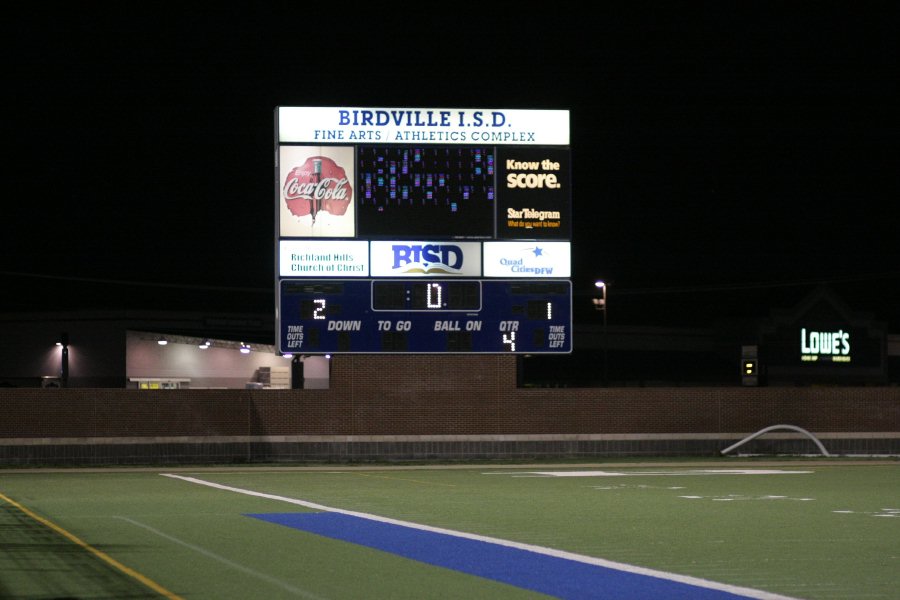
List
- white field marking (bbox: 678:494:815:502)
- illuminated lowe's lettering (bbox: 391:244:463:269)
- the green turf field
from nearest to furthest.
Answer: the green turf field
white field marking (bbox: 678:494:815:502)
illuminated lowe's lettering (bbox: 391:244:463:269)

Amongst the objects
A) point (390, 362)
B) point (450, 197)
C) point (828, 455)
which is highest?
point (450, 197)

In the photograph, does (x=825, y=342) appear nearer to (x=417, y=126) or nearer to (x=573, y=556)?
(x=417, y=126)

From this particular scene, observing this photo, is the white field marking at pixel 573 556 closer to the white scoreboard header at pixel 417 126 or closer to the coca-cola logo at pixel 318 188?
the coca-cola logo at pixel 318 188

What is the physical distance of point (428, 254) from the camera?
107 ft

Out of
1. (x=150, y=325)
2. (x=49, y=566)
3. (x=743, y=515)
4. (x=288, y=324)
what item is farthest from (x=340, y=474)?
(x=150, y=325)

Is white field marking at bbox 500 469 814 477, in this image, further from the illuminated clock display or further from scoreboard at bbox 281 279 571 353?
the illuminated clock display

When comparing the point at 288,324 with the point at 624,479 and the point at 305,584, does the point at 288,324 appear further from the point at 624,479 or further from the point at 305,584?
the point at 305,584

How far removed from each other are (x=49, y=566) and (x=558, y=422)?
2498 cm

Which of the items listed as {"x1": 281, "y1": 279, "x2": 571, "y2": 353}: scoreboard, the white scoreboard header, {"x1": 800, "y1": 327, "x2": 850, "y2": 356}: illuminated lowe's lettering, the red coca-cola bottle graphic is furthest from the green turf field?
{"x1": 800, "y1": 327, "x2": 850, "y2": 356}: illuminated lowe's lettering

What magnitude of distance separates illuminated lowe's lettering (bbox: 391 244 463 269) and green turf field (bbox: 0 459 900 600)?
20.6 ft

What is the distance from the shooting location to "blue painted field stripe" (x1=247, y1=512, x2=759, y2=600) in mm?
10586

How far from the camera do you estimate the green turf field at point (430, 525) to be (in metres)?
11.1

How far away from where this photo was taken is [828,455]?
3709 centimetres

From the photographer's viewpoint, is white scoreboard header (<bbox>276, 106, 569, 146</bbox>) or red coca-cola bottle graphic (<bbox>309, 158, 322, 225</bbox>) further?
white scoreboard header (<bbox>276, 106, 569, 146</bbox>)
